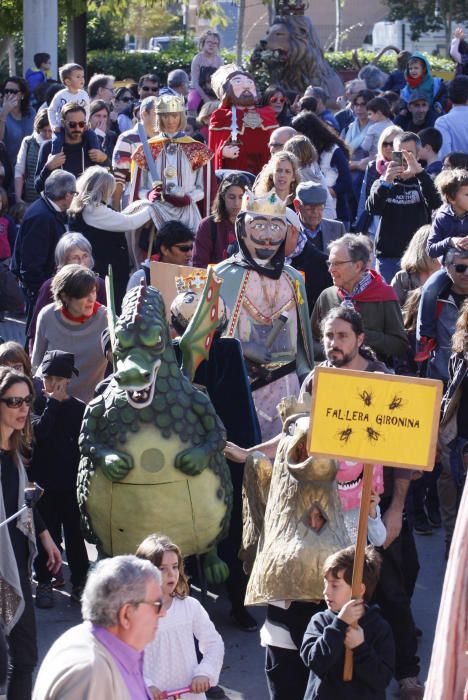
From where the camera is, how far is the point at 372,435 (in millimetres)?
4660

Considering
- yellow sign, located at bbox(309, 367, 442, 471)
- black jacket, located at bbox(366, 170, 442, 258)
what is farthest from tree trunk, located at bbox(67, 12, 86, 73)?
yellow sign, located at bbox(309, 367, 442, 471)

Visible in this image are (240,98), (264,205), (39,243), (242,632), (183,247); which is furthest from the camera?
(240,98)

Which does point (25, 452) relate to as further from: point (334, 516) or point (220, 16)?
point (220, 16)

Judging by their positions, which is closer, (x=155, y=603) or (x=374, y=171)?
(x=155, y=603)

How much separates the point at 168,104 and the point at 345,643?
19.5 ft

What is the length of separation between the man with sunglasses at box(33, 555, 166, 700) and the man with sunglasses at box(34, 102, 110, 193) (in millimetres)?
7539

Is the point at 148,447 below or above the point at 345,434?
below

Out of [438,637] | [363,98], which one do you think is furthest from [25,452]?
[363,98]

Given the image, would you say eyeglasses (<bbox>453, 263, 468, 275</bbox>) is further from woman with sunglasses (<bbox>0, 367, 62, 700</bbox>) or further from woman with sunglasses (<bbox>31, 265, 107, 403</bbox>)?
woman with sunglasses (<bbox>0, 367, 62, 700</bbox>)

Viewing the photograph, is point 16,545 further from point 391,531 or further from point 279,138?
point 279,138

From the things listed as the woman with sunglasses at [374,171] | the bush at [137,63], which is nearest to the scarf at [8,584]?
the woman with sunglasses at [374,171]

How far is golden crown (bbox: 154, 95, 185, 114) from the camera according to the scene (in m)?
9.82

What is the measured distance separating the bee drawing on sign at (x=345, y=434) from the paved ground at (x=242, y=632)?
1.88m

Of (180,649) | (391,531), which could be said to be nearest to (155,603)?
(180,649)
